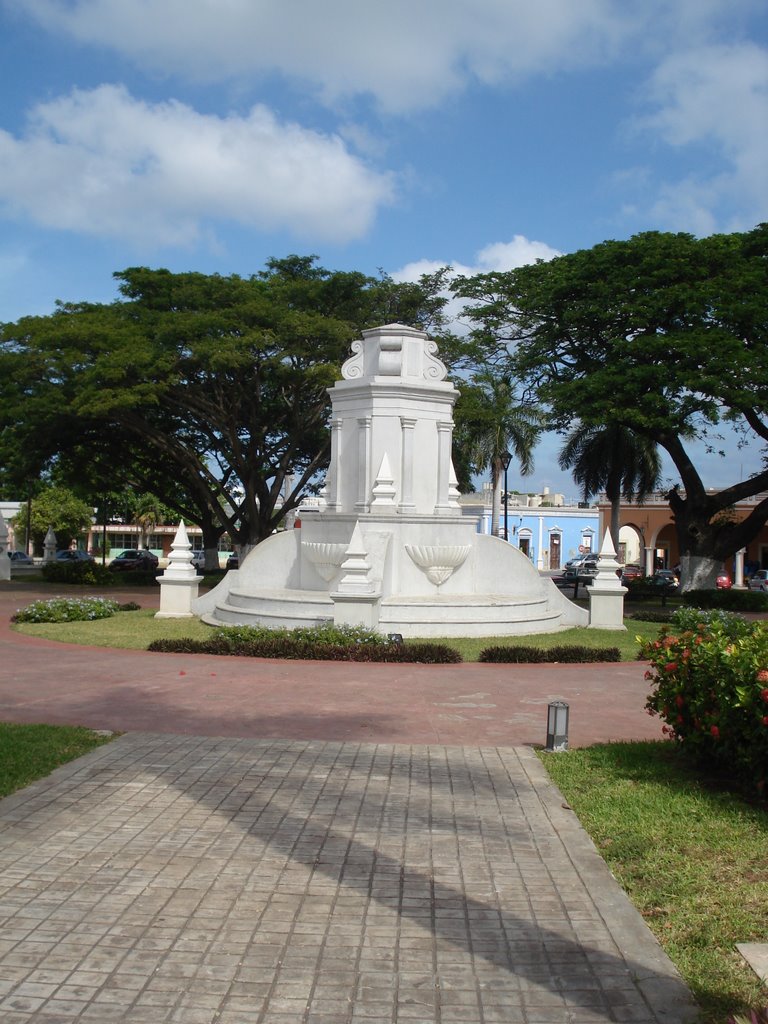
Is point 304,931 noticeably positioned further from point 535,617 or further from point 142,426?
point 142,426

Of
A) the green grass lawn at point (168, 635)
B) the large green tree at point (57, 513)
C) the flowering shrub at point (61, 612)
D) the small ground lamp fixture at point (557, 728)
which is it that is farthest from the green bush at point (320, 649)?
the large green tree at point (57, 513)

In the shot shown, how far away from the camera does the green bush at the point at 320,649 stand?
552 inches

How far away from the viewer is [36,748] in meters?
7.91

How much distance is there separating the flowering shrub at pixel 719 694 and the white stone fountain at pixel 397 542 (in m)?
8.98

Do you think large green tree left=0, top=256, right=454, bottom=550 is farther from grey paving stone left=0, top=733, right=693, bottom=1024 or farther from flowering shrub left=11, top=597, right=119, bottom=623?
grey paving stone left=0, top=733, right=693, bottom=1024

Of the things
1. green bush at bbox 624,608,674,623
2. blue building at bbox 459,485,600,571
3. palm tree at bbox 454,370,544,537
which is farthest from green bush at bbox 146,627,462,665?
blue building at bbox 459,485,600,571

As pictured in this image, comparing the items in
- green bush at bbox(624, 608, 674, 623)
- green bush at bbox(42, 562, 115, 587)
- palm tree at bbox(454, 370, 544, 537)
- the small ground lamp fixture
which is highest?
palm tree at bbox(454, 370, 544, 537)

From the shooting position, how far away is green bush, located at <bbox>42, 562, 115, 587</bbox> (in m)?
32.3

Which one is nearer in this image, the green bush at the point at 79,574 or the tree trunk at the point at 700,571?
the tree trunk at the point at 700,571

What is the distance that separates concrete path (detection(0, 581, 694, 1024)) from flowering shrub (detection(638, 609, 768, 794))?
118cm

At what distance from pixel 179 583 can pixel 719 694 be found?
14.0 m

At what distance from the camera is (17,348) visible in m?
Answer: 29.8

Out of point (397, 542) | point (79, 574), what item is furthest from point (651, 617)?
point (79, 574)

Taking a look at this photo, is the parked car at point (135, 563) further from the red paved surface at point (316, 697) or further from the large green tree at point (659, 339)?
the red paved surface at point (316, 697)
